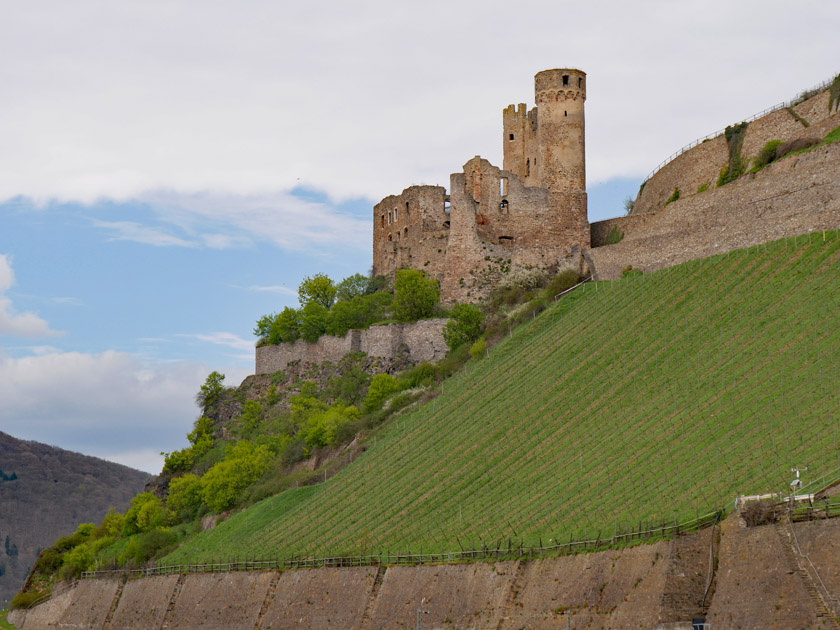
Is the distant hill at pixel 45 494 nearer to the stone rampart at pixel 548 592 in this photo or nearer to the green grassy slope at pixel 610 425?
the green grassy slope at pixel 610 425

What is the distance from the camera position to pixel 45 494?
6329 inches

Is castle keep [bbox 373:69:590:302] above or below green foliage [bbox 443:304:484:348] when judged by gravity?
above

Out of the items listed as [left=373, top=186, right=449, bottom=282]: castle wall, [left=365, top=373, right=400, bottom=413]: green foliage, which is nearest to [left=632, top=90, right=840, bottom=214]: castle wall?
[left=373, top=186, right=449, bottom=282]: castle wall

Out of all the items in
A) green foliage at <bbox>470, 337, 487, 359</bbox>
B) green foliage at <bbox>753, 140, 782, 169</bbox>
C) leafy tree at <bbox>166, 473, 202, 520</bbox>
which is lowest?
leafy tree at <bbox>166, 473, 202, 520</bbox>

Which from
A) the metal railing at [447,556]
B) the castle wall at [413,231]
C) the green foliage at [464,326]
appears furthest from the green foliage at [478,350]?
the metal railing at [447,556]

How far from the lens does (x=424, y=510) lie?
4875 cm

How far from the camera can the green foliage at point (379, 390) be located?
224 feet

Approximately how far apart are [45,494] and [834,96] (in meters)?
123

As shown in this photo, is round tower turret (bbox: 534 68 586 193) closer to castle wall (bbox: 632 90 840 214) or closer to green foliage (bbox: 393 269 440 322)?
castle wall (bbox: 632 90 840 214)

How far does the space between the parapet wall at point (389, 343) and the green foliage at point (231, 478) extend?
7554 millimetres

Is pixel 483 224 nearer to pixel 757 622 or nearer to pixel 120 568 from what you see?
pixel 120 568

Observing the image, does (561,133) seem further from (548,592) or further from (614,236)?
(548,592)

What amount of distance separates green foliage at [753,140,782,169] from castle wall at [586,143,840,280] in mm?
2890

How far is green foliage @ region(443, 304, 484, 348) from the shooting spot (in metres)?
70.0
